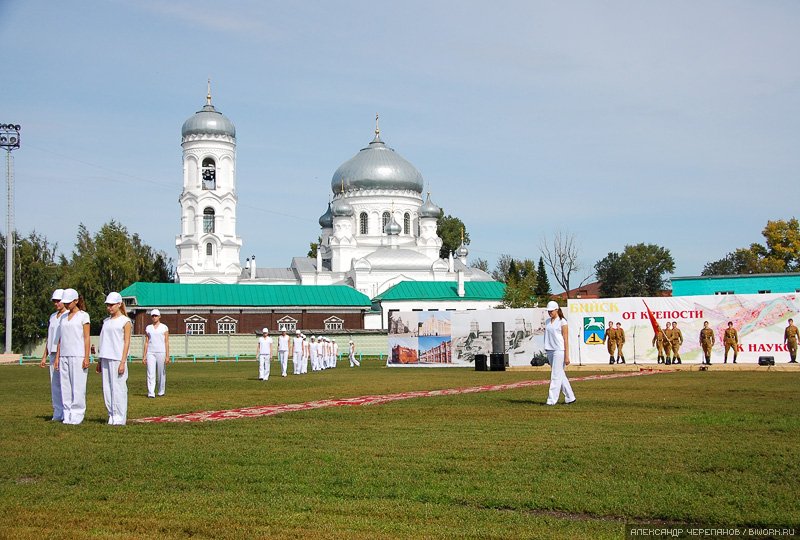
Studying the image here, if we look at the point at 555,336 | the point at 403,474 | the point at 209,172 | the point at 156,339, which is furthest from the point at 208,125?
the point at 403,474

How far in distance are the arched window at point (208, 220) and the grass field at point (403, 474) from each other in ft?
272

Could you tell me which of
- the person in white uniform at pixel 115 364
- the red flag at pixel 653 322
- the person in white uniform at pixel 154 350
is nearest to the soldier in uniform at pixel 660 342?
the red flag at pixel 653 322

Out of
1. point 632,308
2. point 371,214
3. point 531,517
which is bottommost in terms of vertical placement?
point 531,517

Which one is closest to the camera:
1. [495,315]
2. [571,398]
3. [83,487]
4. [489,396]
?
[83,487]

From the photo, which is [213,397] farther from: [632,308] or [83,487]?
[632,308]

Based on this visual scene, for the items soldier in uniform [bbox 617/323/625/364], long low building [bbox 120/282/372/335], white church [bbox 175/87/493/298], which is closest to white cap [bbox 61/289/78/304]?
soldier in uniform [bbox 617/323/625/364]

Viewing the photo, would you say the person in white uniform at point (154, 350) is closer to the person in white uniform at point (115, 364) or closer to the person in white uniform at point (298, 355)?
the person in white uniform at point (115, 364)

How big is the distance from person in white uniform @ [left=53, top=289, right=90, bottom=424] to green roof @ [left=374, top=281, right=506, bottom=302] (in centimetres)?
7647

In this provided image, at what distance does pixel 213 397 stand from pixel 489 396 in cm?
598

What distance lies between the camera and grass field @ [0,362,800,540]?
6828mm

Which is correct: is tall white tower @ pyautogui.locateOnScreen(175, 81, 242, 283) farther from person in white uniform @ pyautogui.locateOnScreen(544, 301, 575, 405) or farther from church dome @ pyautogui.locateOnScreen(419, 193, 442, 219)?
person in white uniform @ pyautogui.locateOnScreen(544, 301, 575, 405)

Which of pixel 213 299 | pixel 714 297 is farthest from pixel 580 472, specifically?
pixel 213 299

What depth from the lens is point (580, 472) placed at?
348 inches

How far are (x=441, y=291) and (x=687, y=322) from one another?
2132 inches
